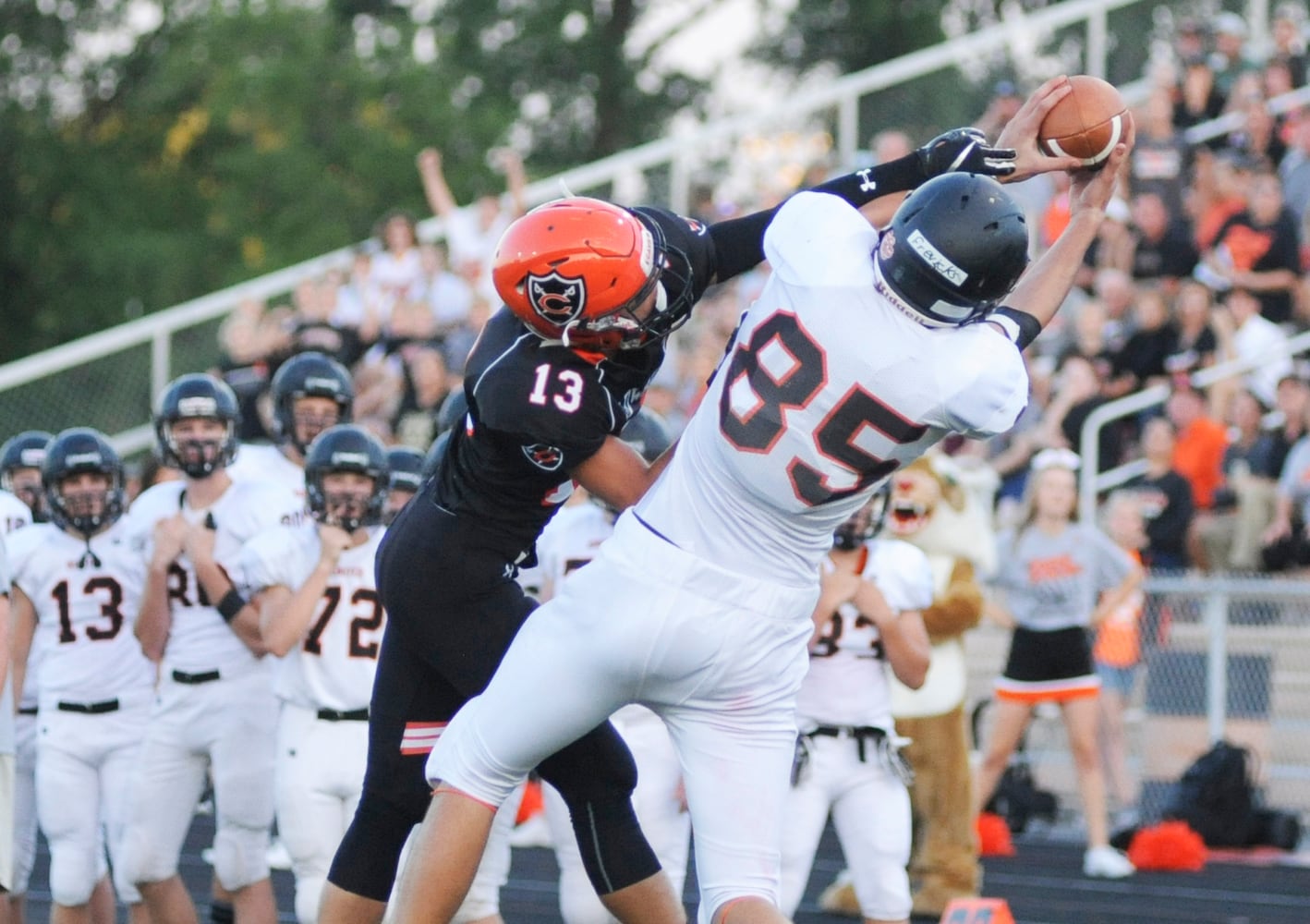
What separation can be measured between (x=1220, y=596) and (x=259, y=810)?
6087 millimetres

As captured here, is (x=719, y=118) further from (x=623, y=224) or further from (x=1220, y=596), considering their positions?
(x=623, y=224)

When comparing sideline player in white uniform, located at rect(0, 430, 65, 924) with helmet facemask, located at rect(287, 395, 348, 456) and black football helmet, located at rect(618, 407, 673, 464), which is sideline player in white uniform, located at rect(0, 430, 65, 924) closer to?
helmet facemask, located at rect(287, 395, 348, 456)

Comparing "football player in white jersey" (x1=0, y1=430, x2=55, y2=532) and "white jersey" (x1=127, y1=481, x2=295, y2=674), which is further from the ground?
"football player in white jersey" (x1=0, y1=430, x2=55, y2=532)

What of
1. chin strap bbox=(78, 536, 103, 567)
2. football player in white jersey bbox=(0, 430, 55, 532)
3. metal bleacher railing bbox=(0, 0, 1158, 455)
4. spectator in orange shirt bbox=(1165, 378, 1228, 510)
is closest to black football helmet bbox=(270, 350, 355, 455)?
chin strap bbox=(78, 536, 103, 567)

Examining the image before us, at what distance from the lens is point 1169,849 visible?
411 inches

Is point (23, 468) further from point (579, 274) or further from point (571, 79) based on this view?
point (571, 79)

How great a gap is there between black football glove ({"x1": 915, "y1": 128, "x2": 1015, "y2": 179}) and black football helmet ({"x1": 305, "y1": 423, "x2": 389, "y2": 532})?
235 cm

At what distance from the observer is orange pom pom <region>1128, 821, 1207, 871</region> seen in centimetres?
1043

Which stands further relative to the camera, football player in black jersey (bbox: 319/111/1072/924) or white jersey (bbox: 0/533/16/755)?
white jersey (bbox: 0/533/16/755)

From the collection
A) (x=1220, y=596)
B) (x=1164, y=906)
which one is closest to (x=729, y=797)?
(x=1164, y=906)

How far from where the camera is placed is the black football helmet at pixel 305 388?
764 centimetres

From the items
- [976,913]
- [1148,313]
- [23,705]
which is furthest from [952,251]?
[1148,313]

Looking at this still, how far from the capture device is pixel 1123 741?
11.5 m

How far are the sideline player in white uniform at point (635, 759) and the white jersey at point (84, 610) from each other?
1406mm
